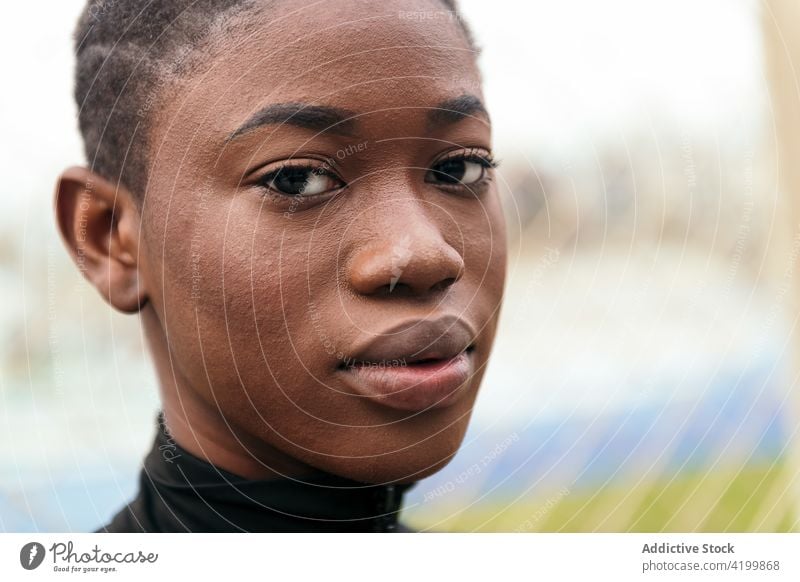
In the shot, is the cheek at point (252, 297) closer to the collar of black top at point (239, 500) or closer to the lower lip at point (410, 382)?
the lower lip at point (410, 382)

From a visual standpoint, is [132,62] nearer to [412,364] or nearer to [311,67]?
[311,67]

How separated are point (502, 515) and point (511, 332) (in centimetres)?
36

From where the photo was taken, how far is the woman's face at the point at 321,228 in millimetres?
1335

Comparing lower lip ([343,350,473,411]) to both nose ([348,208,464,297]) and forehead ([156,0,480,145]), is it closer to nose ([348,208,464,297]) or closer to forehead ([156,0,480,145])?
nose ([348,208,464,297])

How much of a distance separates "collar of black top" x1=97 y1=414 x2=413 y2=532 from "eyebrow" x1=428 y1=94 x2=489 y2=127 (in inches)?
24.7

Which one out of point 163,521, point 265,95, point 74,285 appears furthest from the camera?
point 74,285

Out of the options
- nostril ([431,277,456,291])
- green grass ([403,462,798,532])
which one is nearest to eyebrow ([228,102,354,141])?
nostril ([431,277,456,291])

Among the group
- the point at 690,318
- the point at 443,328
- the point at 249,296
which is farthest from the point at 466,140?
A: the point at 690,318

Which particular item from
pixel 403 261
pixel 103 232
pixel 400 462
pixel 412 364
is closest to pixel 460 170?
pixel 403 261

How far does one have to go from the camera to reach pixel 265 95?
133cm

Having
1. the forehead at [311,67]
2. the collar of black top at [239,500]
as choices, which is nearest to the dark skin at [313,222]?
the forehead at [311,67]

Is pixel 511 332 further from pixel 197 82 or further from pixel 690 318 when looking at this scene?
pixel 197 82

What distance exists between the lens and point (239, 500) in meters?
1.49
